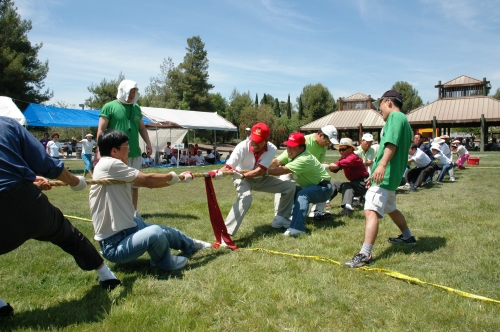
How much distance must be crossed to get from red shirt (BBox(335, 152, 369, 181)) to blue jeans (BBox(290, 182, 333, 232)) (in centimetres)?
103

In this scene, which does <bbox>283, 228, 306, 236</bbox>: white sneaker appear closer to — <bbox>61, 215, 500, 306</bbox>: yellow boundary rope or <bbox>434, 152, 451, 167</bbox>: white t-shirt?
<bbox>61, 215, 500, 306</bbox>: yellow boundary rope

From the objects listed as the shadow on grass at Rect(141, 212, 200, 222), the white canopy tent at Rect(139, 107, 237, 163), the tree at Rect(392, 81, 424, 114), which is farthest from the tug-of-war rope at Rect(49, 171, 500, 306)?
the tree at Rect(392, 81, 424, 114)

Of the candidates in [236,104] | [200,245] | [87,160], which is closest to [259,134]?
[200,245]

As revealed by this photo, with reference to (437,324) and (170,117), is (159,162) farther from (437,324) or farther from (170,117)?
(437,324)

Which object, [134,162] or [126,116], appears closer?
[126,116]

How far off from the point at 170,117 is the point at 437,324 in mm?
20776

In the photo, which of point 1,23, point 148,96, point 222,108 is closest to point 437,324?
point 1,23

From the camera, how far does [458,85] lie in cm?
3838

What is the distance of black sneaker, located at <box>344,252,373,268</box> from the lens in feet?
13.6

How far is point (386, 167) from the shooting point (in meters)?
4.43

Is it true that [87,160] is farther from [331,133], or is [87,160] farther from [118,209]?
[118,209]

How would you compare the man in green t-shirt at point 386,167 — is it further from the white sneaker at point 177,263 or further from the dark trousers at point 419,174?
the dark trousers at point 419,174

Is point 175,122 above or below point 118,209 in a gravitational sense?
above

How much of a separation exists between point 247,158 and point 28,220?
10.8 feet
